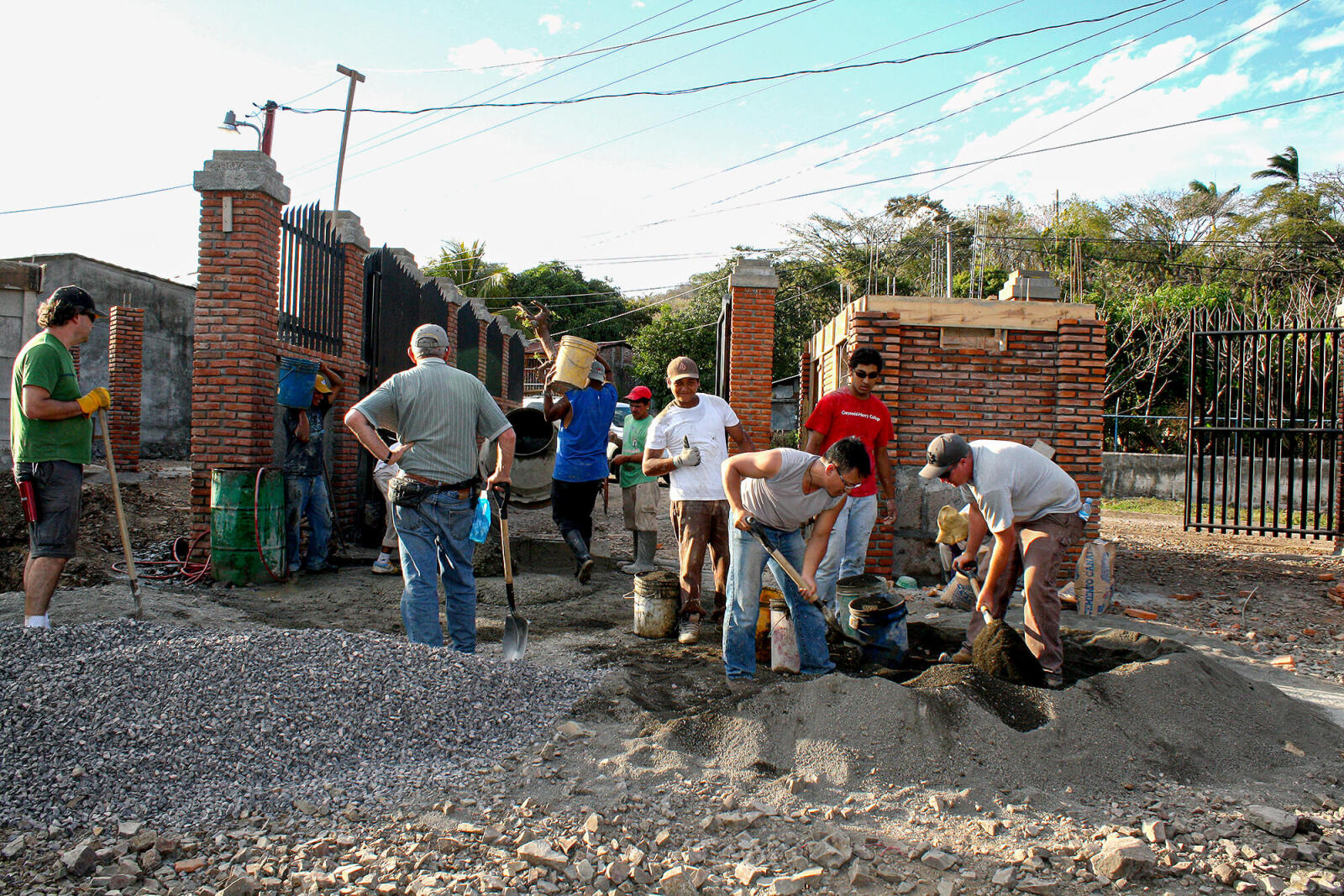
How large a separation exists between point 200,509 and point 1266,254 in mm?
30221

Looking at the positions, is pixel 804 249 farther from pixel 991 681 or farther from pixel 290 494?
pixel 991 681

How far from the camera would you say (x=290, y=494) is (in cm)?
694

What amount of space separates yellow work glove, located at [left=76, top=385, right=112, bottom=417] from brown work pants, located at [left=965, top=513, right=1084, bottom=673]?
192 inches

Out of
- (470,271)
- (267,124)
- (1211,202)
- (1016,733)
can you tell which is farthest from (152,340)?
(1211,202)

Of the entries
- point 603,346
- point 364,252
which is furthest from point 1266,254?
point 364,252

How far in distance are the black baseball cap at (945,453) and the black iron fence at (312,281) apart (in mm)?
5729

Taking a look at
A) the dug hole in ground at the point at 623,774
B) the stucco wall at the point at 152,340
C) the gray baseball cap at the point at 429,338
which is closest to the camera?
the dug hole in ground at the point at 623,774

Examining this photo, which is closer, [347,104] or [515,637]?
[515,637]

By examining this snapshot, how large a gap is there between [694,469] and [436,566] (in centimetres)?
180

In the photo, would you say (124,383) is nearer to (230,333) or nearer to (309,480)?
(230,333)

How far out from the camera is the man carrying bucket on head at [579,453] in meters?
6.92

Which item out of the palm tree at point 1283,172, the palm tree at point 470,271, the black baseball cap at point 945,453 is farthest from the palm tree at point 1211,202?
the black baseball cap at point 945,453

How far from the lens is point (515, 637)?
4805 mm

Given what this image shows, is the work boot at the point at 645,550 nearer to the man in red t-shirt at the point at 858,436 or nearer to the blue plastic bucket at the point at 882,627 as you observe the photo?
the man in red t-shirt at the point at 858,436
